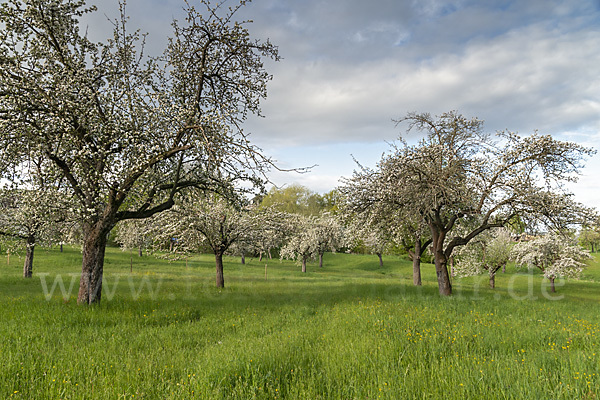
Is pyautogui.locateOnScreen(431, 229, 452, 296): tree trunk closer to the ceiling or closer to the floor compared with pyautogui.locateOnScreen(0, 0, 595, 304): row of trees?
closer to the floor

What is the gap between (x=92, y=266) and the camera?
38.6 feet

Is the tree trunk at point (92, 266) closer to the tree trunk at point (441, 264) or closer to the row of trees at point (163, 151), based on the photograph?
the row of trees at point (163, 151)

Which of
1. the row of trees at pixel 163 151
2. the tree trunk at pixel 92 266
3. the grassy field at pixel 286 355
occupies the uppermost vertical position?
the row of trees at pixel 163 151

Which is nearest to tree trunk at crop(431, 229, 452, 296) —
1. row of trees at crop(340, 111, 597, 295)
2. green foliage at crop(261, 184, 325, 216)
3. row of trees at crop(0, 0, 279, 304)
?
row of trees at crop(340, 111, 597, 295)

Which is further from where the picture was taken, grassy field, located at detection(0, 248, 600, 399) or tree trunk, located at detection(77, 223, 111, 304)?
tree trunk, located at detection(77, 223, 111, 304)

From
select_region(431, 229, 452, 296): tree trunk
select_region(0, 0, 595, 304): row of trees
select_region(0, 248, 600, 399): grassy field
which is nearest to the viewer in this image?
select_region(0, 248, 600, 399): grassy field

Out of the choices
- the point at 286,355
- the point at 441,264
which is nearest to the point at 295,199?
the point at 441,264

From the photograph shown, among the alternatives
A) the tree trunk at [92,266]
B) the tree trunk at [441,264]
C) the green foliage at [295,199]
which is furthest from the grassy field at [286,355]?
the green foliage at [295,199]

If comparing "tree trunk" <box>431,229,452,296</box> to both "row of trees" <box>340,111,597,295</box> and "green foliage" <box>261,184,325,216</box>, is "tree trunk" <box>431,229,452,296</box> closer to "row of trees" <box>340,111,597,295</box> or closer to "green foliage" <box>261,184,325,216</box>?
"row of trees" <box>340,111,597,295</box>

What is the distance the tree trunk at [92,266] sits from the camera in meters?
11.6

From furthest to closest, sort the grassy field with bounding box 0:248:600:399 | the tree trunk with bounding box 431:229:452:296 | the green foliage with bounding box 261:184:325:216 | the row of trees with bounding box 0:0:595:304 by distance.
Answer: the green foliage with bounding box 261:184:325:216 → the tree trunk with bounding box 431:229:452:296 → the row of trees with bounding box 0:0:595:304 → the grassy field with bounding box 0:248:600:399

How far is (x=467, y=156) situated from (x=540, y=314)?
8.04 metres

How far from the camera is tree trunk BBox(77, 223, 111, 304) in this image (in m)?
11.6

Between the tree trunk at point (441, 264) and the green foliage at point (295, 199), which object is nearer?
the tree trunk at point (441, 264)
